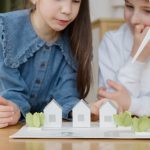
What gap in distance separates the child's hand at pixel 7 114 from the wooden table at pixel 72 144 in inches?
6.2

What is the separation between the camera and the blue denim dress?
40.0 inches

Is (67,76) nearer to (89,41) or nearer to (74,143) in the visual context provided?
(89,41)

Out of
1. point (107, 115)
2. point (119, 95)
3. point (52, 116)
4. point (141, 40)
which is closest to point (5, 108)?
point (52, 116)

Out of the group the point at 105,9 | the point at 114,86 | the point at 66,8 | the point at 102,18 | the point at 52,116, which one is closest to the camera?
the point at 52,116

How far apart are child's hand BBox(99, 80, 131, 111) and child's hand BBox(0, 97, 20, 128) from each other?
→ 0.90ft

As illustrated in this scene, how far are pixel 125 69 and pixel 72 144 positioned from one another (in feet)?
1.83

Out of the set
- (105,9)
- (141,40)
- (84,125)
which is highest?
(105,9)

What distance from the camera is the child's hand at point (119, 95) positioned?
1064mm

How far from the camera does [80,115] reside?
828 millimetres

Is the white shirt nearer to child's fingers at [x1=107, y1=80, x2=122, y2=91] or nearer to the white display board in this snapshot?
child's fingers at [x1=107, y1=80, x2=122, y2=91]

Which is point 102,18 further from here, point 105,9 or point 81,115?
point 81,115

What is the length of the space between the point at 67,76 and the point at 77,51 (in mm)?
84

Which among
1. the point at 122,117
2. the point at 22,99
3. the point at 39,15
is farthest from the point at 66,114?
the point at 39,15

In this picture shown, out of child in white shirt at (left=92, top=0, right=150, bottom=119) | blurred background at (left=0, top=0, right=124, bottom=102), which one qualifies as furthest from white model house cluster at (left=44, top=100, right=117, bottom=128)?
blurred background at (left=0, top=0, right=124, bottom=102)
